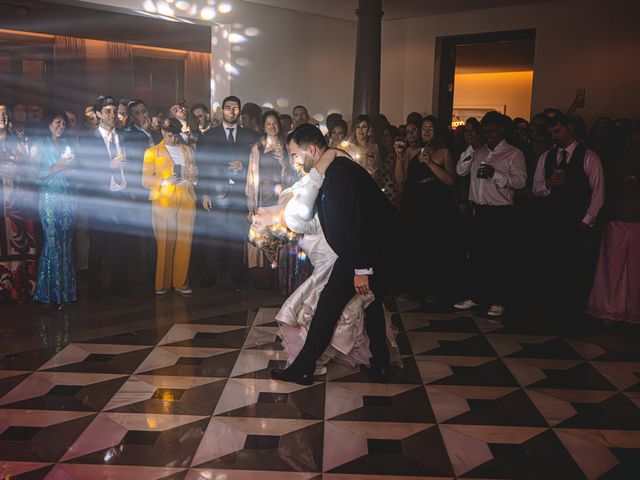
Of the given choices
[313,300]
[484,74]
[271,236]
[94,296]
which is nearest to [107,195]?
[94,296]

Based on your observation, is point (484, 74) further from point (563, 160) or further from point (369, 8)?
point (563, 160)

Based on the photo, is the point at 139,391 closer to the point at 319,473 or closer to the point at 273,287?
the point at 319,473

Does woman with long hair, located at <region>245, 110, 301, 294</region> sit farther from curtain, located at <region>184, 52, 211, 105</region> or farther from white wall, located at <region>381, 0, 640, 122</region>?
curtain, located at <region>184, 52, 211, 105</region>

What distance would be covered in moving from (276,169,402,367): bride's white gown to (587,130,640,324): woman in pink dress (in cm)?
211

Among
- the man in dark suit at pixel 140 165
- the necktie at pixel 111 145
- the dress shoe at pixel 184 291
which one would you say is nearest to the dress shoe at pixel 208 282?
the dress shoe at pixel 184 291

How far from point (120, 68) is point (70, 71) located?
904 mm

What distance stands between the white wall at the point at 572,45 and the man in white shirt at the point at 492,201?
3042mm

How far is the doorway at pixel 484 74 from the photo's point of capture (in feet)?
30.6

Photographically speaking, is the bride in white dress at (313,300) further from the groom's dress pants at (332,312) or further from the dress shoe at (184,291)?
the dress shoe at (184,291)

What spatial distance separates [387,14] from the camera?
912 cm

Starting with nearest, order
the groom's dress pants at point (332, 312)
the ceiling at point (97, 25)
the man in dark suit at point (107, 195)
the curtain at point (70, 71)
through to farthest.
A: the groom's dress pants at point (332, 312) → the man in dark suit at point (107, 195) → the ceiling at point (97, 25) → the curtain at point (70, 71)

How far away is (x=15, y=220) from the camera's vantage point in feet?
17.8

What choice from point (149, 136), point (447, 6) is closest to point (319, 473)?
point (149, 136)

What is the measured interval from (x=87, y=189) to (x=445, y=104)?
545 cm
